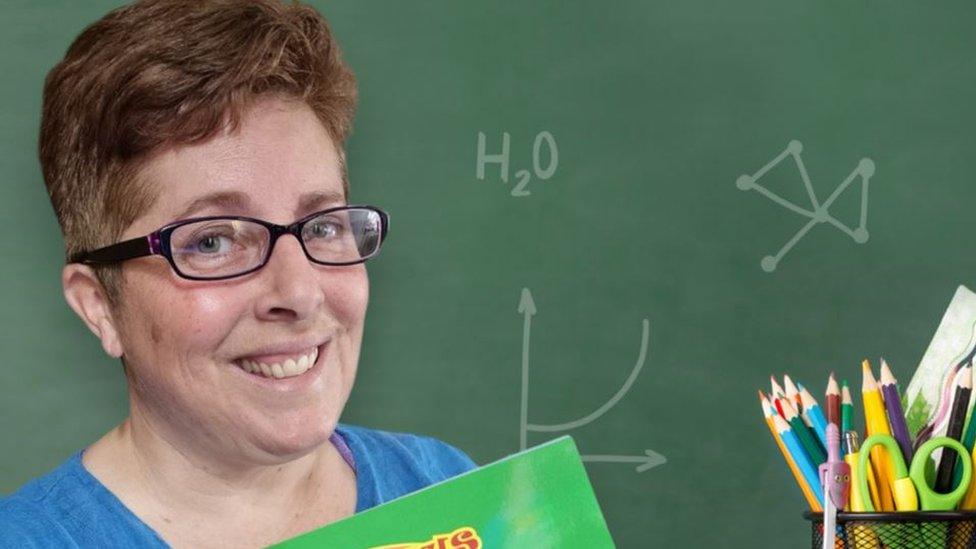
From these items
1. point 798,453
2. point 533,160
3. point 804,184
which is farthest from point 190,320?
point 804,184

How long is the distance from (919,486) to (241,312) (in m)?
0.52

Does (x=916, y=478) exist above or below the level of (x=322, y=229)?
below

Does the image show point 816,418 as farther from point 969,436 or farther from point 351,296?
point 351,296

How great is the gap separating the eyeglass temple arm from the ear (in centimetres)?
1

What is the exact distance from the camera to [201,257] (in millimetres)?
904

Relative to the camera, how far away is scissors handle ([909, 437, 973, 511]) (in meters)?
1.00

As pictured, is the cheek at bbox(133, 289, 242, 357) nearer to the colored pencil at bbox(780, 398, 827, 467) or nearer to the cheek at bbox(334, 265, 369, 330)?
the cheek at bbox(334, 265, 369, 330)

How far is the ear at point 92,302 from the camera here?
0.96 metres

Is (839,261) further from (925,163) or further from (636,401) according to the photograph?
(636,401)

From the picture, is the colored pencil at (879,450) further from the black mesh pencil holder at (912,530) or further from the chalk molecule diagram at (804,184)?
the chalk molecule diagram at (804,184)

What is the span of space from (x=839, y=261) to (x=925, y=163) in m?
0.20

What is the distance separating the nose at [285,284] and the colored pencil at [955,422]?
48cm

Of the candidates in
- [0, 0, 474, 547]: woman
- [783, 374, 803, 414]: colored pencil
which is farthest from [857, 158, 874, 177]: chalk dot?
[0, 0, 474, 547]: woman

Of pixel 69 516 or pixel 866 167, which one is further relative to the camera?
pixel 866 167
